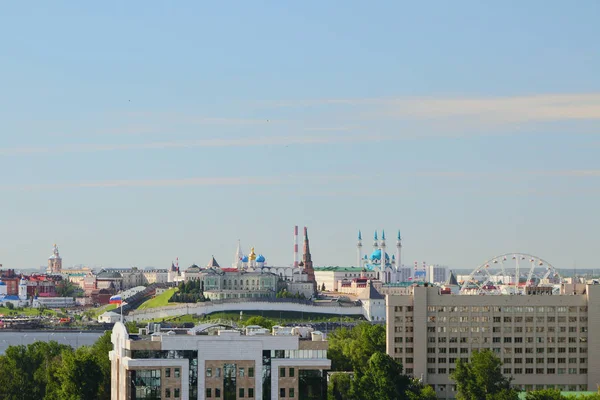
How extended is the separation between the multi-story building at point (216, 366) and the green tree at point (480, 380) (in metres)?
15.3

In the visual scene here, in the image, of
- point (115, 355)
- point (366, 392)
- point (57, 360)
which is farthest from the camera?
point (57, 360)

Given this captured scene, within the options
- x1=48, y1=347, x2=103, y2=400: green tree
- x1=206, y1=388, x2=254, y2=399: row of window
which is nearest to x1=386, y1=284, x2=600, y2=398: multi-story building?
x1=48, y1=347, x2=103, y2=400: green tree

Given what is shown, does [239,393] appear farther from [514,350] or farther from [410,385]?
[514,350]

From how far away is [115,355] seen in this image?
8031 centimetres

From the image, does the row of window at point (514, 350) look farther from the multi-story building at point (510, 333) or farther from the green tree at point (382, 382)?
the green tree at point (382, 382)

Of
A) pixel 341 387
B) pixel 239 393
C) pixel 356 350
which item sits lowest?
pixel 341 387

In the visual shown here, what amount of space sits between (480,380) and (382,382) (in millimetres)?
5391

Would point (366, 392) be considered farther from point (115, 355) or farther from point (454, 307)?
point (454, 307)

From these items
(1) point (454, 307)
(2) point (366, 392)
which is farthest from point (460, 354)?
(2) point (366, 392)

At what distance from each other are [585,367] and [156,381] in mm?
42182

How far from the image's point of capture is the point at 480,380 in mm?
88500

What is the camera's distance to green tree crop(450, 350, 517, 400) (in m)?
88.2

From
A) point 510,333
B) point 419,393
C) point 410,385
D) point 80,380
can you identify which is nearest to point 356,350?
point 510,333

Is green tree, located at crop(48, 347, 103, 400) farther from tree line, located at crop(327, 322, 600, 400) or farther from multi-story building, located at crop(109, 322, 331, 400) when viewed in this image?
tree line, located at crop(327, 322, 600, 400)
